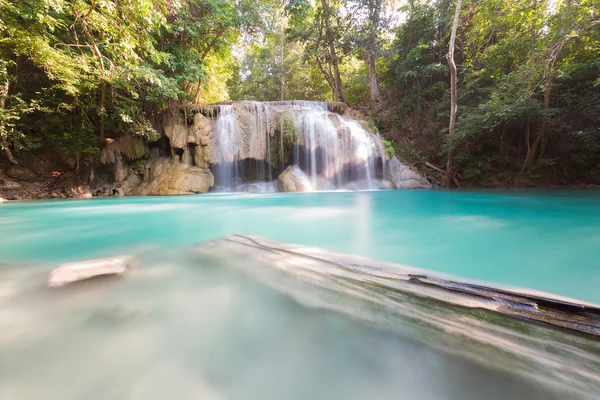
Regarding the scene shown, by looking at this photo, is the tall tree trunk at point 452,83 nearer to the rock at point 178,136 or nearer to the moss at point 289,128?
the moss at point 289,128

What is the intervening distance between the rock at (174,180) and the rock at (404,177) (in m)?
7.77

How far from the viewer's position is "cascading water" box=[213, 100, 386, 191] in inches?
411

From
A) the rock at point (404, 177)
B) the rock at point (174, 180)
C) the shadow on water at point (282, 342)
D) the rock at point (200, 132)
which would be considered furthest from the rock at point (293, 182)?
the shadow on water at point (282, 342)

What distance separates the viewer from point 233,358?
34.1 inches

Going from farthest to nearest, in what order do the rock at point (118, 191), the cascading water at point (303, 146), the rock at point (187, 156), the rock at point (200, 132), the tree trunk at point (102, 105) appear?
the cascading water at point (303, 146), the rock at point (187, 156), the rock at point (200, 132), the rock at point (118, 191), the tree trunk at point (102, 105)

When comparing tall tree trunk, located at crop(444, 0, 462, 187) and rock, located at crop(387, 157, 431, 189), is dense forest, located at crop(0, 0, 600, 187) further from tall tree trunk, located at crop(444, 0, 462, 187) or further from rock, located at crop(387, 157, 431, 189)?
rock, located at crop(387, 157, 431, 189)

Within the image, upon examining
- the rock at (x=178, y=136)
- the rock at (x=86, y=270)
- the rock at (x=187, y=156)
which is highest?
the rock at (x=178, y=136)

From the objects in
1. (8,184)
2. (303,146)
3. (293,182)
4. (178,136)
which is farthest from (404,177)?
(8,184)

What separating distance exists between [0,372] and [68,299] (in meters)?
0.54

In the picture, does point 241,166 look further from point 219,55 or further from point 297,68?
point 297,68

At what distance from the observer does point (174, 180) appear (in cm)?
942

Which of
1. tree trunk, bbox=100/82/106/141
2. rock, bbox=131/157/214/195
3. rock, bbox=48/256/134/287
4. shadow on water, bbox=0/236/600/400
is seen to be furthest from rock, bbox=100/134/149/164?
shadow on water, bbox=0/236/600/400

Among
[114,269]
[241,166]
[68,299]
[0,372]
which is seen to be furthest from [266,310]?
[241,166]

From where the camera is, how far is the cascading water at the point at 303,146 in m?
10.4
